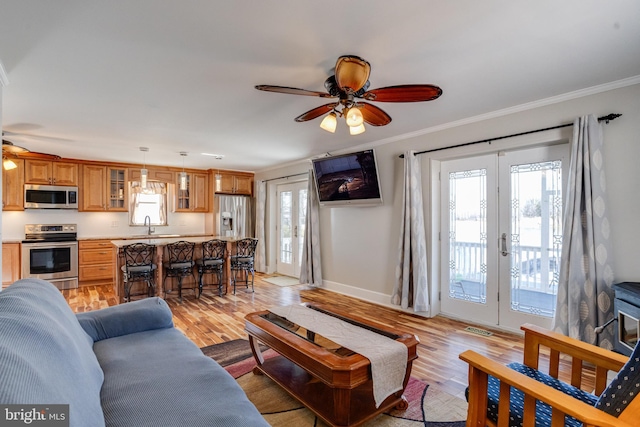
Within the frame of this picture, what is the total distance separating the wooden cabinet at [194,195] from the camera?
284 inches

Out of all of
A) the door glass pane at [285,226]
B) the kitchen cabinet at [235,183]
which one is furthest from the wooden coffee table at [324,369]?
the kitchen cabinet at [235,183]

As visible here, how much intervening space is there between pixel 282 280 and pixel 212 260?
1.72 meters

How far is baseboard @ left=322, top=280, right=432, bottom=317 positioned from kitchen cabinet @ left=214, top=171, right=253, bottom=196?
3.37m

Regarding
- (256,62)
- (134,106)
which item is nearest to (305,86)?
(256,62)

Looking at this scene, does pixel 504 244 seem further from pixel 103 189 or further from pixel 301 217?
pixel 103 189

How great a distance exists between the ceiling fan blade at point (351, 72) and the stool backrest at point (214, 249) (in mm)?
4048

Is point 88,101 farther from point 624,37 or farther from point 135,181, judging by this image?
point 624,37

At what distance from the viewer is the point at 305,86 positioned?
2756 mm

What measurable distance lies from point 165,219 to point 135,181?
1066mm

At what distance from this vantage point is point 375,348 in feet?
6.54

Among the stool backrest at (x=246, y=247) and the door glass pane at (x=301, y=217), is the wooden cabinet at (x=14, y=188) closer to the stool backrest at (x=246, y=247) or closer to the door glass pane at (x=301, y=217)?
the stool backrest at (x=246, y=247)

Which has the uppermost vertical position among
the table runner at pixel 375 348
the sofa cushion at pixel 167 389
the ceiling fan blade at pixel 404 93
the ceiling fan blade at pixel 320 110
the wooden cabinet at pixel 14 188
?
the ceiling fan blade at pixel 320 110

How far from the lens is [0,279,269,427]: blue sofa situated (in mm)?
903

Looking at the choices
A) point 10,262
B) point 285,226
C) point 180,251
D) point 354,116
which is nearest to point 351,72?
point 354,116
